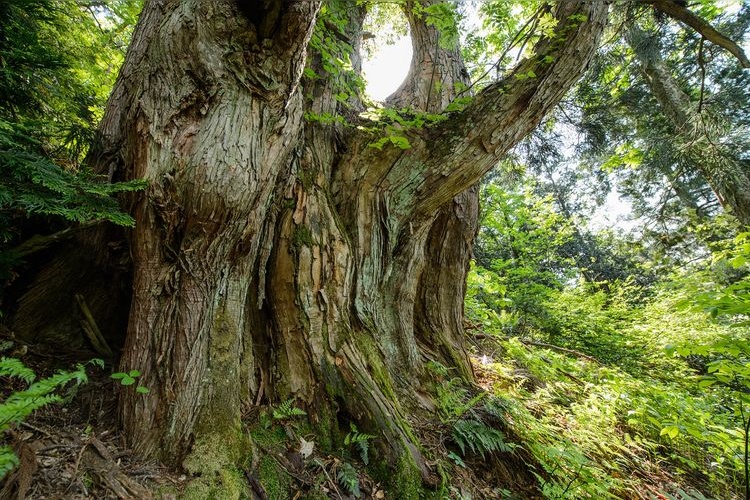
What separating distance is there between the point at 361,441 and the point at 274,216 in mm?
1713

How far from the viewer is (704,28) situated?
3.56 m

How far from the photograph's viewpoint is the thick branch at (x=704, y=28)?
357 centimetres

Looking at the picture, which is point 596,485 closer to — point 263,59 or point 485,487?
point 485,487

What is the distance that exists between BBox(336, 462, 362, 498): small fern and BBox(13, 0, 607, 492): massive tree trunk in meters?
0.25

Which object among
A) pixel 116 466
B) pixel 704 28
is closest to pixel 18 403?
pixel 116 466

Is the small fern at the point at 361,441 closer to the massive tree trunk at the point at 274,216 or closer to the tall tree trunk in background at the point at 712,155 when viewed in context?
the massive tree trunk at the point at 274,216

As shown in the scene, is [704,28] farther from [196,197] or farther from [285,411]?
[285,411]

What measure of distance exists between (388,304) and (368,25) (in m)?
5.61

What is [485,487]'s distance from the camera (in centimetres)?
245

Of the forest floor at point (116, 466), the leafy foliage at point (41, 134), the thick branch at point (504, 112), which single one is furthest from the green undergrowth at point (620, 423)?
the leafy foliage at point (41, 134)

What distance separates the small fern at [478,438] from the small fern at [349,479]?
939mm

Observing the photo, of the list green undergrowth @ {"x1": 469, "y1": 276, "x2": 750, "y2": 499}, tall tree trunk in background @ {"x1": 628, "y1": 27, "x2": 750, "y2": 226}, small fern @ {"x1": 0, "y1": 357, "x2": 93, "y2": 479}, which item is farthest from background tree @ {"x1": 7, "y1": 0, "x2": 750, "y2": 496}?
tall tree trunk in background @ {"x1": 628, "y1": 27, "x2": 750, "y2": 226}

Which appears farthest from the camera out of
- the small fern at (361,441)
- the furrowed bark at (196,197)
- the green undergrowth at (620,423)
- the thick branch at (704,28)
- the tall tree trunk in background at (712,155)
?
the tall tree trunk in background at (712,155)

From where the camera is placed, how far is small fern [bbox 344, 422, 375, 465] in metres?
2.21
